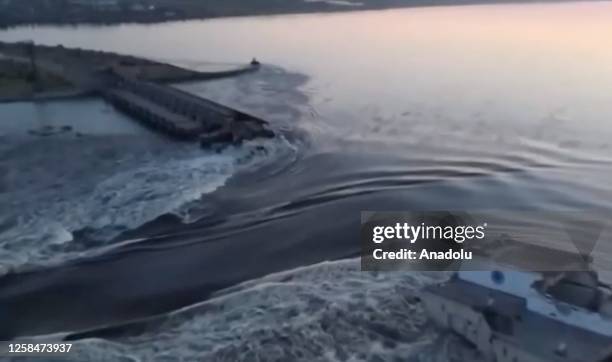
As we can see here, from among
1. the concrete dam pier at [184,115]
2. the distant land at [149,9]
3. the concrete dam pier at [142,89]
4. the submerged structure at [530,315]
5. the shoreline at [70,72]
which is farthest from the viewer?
the distant land at [149,9]

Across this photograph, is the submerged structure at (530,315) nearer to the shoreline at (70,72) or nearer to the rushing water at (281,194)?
the rushing water at (281,194)

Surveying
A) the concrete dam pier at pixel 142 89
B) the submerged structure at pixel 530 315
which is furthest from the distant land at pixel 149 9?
the submerged structure at pixel 530 315

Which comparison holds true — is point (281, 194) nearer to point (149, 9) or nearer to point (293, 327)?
point (293, 327)

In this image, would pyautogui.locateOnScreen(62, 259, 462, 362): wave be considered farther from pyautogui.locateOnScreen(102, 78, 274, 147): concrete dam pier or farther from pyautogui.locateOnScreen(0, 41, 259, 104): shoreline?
pyautogui.locateOnScreen(0, 41, 259, 104): shoreline

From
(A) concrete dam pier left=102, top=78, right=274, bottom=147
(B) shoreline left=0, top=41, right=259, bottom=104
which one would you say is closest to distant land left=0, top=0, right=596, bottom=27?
(B) shoreline left=0, top=41, right=259, bottom=104

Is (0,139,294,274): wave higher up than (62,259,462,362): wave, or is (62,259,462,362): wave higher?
(0,139,294,274): wave

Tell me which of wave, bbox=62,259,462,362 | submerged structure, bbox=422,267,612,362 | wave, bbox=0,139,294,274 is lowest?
wave, bbox=62,259,462,362
